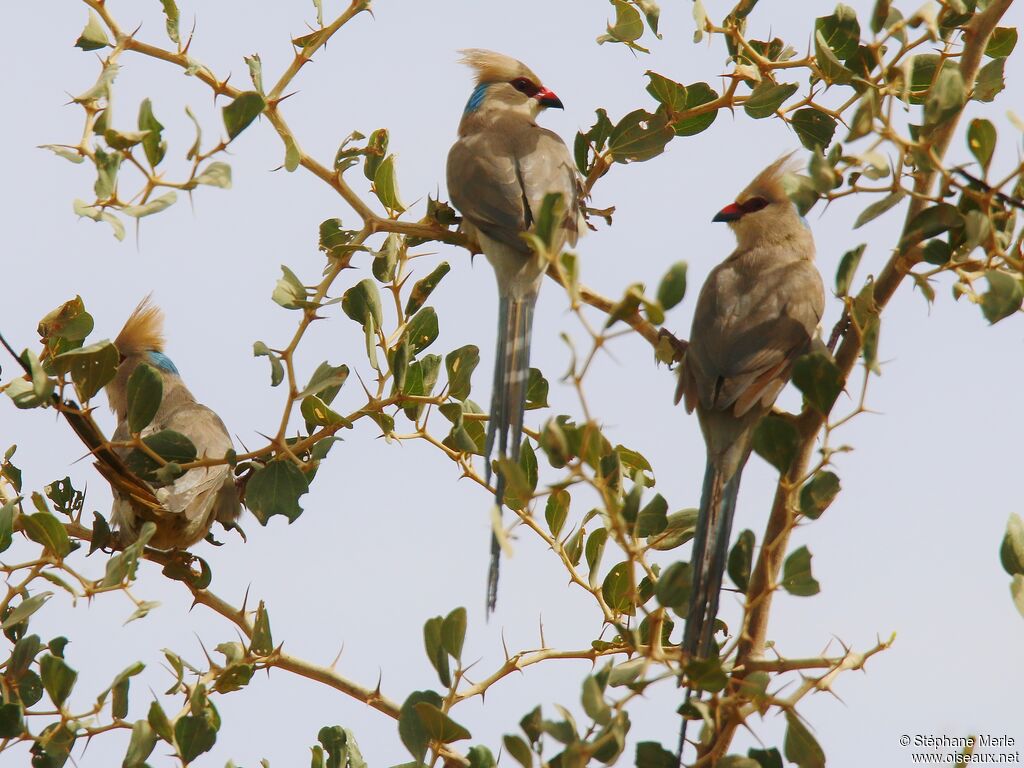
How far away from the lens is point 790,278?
4.18 meters

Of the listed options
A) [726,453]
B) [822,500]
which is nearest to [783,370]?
[726,453]

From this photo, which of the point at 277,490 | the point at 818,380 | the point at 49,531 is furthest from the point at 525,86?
the point at 818,380

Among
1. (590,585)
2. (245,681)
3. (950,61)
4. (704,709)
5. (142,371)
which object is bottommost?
(704,709)

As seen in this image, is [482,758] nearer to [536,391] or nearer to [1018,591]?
[1018,591]

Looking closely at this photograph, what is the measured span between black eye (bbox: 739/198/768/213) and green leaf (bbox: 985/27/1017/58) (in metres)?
1.31

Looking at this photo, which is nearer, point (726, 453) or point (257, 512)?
point (257, 512)

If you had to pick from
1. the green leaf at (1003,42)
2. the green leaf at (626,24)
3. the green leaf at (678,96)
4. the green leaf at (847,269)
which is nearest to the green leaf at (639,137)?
the green leaf at (678,96)

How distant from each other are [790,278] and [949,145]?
1298mm

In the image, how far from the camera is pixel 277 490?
3305 millimetres

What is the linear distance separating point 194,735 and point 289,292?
1.08 m

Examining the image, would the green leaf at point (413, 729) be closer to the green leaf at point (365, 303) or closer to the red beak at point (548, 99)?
the green leaf at point (365, 303)

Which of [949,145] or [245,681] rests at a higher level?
[949,145]

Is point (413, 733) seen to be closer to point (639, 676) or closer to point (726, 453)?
point (639, 676)

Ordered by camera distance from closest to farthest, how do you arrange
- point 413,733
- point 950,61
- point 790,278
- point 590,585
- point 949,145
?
point 413,733 → point 949,145 → point 950,61 → point 590,585 → point 790,278
